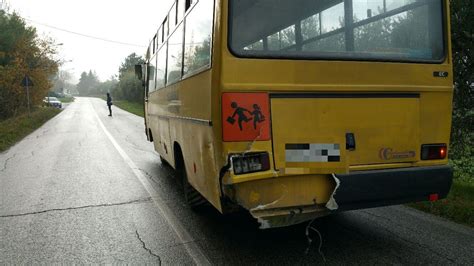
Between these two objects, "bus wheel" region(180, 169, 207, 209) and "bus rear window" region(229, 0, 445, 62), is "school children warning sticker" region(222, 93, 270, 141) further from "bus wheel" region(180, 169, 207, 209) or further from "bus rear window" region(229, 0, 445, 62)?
"bus wheel" region(180, 169, 207, 209)

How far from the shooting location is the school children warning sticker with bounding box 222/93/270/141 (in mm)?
3383

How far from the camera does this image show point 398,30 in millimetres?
3918

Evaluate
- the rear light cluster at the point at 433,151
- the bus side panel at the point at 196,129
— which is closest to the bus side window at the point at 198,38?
the bus side panel at the point at 196,129

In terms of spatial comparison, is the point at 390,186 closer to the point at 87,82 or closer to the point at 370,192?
the point at 370,192

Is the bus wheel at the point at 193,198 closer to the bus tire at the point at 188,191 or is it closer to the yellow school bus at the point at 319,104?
the bus tire at the point at 188,191

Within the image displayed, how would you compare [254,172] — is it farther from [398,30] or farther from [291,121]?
[398,30]

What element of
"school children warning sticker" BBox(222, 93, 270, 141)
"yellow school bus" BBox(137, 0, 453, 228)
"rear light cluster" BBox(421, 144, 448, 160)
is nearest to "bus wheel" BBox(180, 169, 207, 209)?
"yellow school bus" BBox(137, 0, 453, 228)

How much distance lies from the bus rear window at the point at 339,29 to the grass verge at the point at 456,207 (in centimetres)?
210

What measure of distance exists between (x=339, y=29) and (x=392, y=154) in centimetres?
125

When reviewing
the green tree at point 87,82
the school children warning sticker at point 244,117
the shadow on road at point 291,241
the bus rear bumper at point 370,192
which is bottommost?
the shadow on road at point 291,241

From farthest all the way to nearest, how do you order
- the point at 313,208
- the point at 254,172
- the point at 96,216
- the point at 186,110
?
the point at 96,216 < the point at 186,110 < the point at 313,208 < the point at 254,172

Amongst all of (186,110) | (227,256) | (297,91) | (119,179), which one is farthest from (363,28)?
(119,179)

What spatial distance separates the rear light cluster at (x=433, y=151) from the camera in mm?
3967

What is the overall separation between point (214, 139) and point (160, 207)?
265 cm
